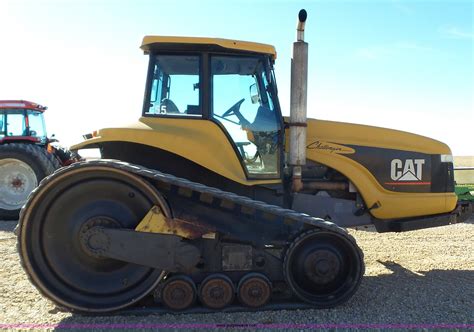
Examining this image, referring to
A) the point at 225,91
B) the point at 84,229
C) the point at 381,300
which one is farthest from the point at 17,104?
the point at 381,300

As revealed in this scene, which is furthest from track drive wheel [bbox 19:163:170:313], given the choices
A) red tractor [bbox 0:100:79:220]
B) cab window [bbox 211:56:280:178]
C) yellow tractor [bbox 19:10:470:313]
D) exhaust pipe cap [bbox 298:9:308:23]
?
red tractor [bbox 0:100:79:220]

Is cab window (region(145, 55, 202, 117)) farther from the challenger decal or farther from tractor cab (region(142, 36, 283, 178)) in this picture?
the challenger decal

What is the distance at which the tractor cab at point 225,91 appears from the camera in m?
4.62

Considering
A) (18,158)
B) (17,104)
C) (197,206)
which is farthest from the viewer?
(17,104)

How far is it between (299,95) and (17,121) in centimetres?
964

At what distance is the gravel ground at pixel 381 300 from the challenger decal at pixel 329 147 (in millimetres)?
1598

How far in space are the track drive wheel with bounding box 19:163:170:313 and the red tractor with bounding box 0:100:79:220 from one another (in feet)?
20.6

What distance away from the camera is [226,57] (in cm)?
472

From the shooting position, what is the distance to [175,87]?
4.78 meters

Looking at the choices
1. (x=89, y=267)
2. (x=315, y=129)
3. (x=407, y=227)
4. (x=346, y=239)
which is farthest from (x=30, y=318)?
(x=407, y=227)

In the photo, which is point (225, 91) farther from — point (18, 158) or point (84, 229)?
point (18, 158)

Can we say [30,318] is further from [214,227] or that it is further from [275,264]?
[275,264]

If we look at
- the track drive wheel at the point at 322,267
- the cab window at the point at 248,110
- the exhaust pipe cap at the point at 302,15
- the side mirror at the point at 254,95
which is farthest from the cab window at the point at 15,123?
the track drive wheel at the point at 322,267

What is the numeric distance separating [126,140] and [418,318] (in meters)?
3.33
